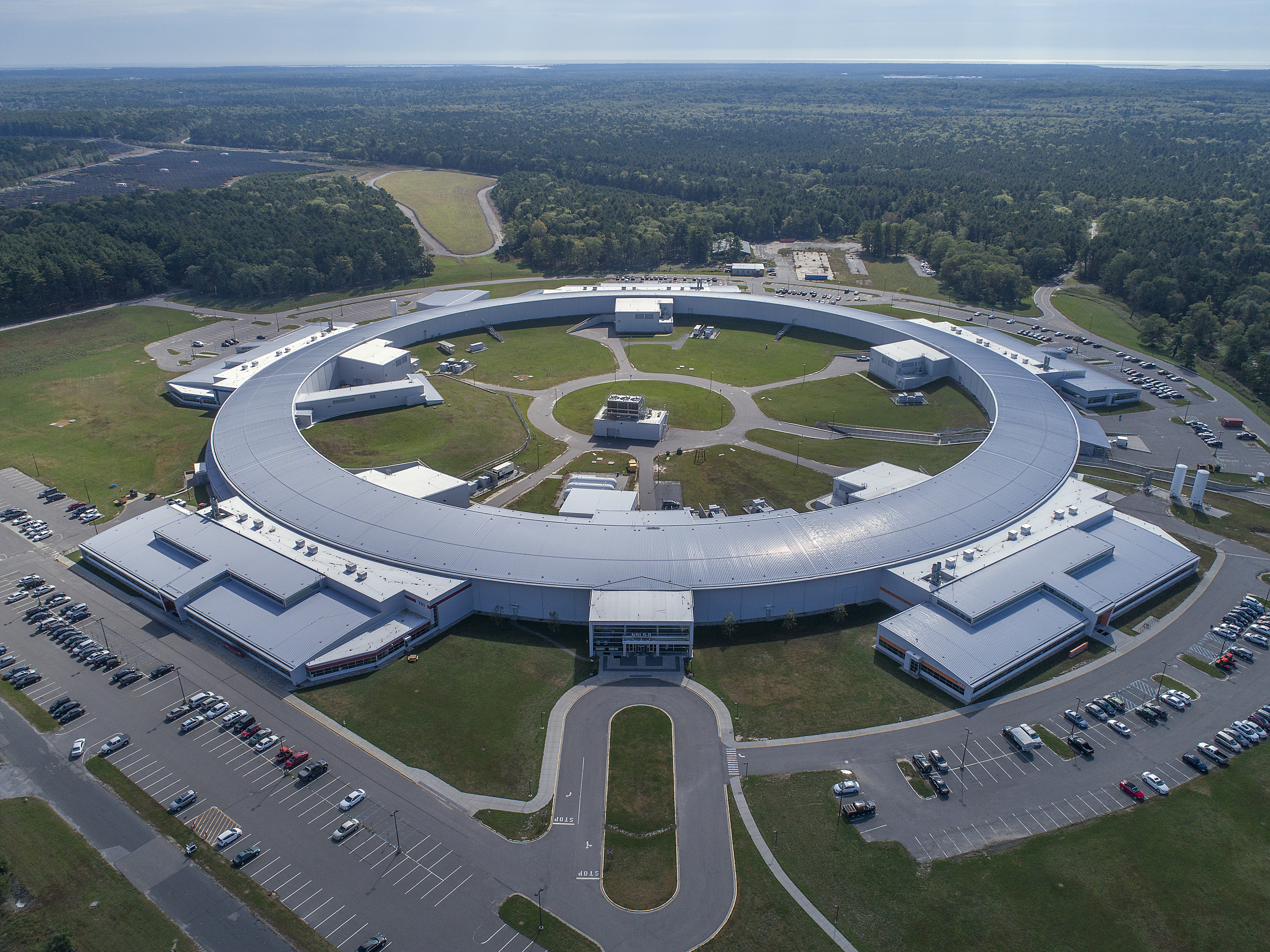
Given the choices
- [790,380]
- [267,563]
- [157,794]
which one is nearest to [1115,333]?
[790,380]

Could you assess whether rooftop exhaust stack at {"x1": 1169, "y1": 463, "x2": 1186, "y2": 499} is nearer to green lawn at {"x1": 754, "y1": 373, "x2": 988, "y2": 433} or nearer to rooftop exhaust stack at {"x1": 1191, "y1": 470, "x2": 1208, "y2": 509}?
rooftop exhaust stack at {"x1": 1191, "y1": 470, "x2": 1208, "y2": 509}

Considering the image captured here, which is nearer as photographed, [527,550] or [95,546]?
[527,550]

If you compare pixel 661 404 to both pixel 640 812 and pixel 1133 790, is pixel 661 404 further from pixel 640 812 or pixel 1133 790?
pixel 1133 790

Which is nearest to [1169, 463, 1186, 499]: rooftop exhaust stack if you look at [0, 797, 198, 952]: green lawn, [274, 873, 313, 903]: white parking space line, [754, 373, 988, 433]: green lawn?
[754, 373, 988, 433]: green lawn

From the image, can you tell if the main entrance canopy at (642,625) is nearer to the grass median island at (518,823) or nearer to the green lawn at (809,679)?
the green lawn at (809,679)

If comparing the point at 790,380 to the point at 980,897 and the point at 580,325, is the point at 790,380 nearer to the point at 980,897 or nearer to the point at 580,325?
the point at 580,325

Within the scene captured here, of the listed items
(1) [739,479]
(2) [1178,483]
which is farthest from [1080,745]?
(2) [1178,483]
